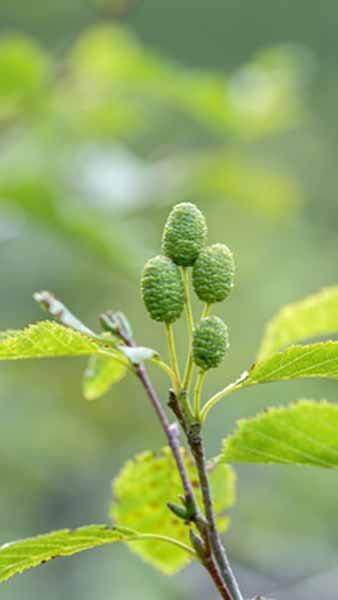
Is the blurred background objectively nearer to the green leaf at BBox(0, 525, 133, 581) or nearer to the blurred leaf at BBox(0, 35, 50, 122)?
the blurred leaf at BBox(0, 35, 50, 122)

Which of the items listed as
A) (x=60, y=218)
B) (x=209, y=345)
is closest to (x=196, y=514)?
(x=209, y=345)

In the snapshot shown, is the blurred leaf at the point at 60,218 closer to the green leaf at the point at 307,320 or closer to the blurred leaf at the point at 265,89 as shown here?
the blurred leaf at the point at 265,89

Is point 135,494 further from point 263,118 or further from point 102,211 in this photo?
point 263,118

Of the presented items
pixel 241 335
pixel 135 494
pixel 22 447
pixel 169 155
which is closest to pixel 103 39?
pixel 22 447

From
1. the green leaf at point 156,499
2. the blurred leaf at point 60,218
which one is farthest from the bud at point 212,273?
the blurred leaf at point 60,218

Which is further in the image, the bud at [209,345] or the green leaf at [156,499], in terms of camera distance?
the green leaf at [156,499]

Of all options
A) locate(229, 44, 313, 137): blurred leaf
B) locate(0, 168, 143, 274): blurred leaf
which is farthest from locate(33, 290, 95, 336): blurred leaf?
locate(229, 44, 313, 137): blurred leaf

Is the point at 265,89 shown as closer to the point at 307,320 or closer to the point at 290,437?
the point at 307,320
